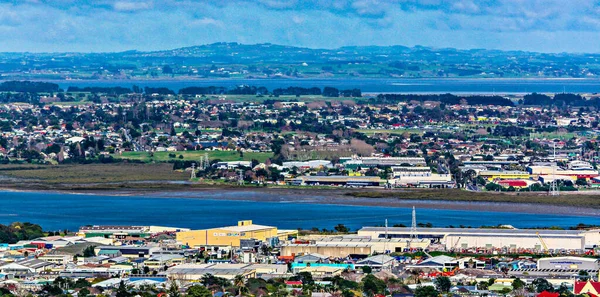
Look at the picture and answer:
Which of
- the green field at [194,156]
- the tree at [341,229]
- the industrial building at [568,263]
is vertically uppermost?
the industrial building at [568,263]

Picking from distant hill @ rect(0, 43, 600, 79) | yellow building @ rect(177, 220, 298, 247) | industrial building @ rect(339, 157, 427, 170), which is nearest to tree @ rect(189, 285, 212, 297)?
yellow building @ rect(177, 220, 298, 247)

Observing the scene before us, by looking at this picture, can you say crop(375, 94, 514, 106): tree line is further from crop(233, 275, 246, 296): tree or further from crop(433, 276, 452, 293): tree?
crop(433, 276, 452, 293): tree

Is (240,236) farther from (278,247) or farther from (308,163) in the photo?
(308,163)

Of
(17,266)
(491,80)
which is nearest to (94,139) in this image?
(17,266)

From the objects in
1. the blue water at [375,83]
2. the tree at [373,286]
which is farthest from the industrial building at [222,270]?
the blue water at [375,83]

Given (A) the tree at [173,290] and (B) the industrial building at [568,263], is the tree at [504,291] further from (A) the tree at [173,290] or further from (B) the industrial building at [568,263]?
(A) the tree at [173,290]
